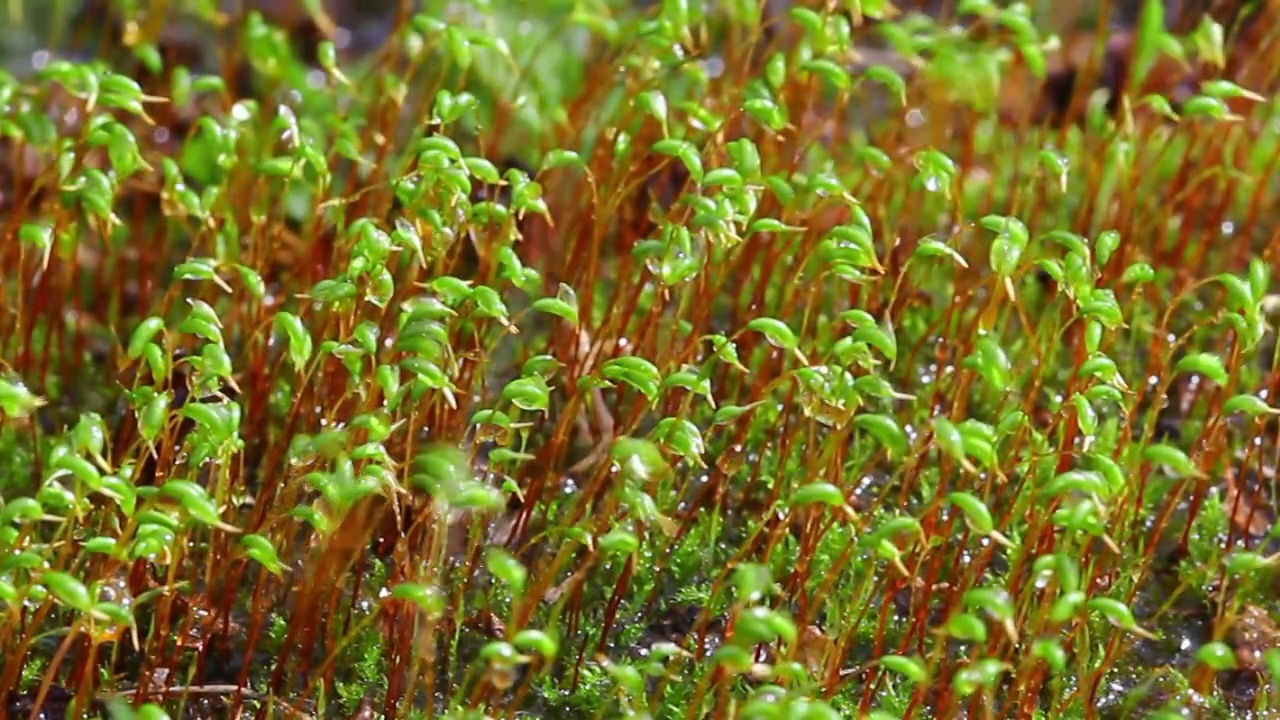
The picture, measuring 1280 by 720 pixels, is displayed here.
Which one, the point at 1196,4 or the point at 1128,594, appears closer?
the point at 1128,594

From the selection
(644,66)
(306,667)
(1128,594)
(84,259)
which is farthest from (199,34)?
A: (1128,594)

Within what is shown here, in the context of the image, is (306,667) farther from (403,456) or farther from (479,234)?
(479,234)

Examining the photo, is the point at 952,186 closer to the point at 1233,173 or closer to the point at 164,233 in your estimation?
the point at 1233,173

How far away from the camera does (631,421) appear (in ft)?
6.50

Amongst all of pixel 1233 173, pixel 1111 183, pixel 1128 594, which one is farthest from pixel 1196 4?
pixel 1128 594

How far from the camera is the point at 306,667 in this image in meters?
1.87

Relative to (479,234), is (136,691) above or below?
below

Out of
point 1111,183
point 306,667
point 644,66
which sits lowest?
point 306,667

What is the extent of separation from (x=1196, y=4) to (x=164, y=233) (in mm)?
2115

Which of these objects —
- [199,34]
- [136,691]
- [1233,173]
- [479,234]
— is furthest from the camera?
[199,34]

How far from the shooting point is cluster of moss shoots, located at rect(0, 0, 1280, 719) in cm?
169

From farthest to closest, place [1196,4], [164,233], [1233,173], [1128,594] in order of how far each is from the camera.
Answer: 1. [1196,4]
2. [164,233]
3. [1233,173]
4. [1128,594]

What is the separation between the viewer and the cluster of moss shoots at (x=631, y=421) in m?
1.69

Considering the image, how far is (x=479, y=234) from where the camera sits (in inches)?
86.9
